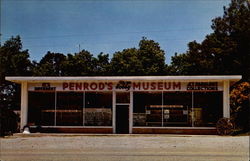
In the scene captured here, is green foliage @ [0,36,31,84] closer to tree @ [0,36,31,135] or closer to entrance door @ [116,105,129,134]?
tree @ [0,36,31,135]

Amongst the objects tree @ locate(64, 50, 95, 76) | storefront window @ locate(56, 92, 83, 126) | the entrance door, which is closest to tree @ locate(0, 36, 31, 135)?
tree @ locate(64, 50, 95, 76)

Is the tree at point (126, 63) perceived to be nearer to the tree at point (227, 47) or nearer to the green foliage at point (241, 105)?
the tree at point (227, 47)

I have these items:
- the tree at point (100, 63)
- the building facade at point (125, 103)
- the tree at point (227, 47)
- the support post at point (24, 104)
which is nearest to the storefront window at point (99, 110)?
the building facade at point (125, 103)

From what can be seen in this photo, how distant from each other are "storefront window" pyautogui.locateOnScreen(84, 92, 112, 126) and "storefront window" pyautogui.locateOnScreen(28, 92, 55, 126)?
2.50 meters

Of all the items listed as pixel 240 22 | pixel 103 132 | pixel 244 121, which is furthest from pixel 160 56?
pixel 103 132

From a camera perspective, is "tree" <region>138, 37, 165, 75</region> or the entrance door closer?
the entrance door

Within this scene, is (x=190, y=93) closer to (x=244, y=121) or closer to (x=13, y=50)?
(x=244, y=121)

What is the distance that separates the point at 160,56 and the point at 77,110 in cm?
2564

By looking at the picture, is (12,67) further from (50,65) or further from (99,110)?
(99,110)

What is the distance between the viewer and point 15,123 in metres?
31.1

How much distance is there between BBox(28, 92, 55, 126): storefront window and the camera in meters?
28.0

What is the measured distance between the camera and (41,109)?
→ 92.3ft

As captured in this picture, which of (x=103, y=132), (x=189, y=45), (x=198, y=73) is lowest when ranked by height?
(x=103, y=132)

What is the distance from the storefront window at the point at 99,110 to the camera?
90.7ft
